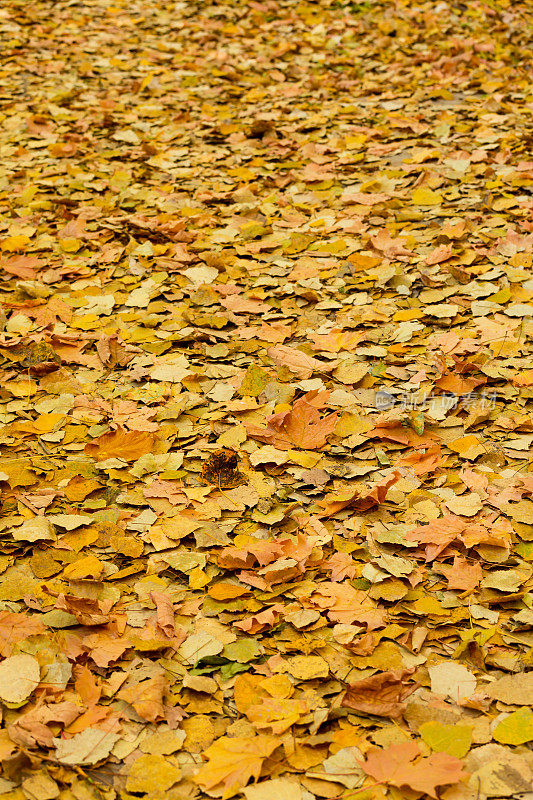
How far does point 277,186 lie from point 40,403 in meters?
1.83

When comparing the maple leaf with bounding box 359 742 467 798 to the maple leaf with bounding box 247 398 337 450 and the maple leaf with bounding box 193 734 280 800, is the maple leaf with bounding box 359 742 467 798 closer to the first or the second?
the maple leaf with bounding box 193 734 280 800

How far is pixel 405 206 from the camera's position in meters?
3.37

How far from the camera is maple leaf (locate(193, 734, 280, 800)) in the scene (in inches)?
54.6

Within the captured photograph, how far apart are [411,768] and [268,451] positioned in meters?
1.00

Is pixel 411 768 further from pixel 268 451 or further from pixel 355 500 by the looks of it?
pixel 268 451

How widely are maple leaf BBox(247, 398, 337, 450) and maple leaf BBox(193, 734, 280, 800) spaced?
914 millimetres

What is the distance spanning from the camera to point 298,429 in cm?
223

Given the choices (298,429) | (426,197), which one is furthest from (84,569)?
(426,197)

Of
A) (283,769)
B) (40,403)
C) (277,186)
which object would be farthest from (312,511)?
(277,186)

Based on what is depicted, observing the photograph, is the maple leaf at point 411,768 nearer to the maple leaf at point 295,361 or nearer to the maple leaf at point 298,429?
the maple leaf at point 298,429

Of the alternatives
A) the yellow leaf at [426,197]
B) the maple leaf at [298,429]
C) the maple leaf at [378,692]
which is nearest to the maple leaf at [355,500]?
the maple leaf at [298,429]

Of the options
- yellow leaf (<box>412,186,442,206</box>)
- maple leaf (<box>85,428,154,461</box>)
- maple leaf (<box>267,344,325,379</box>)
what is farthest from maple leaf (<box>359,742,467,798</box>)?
yellow leaf (<box>412,186,442,206</box>)

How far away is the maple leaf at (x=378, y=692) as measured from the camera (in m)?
1.50

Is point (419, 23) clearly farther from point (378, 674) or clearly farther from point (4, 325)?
point (378, 674)
